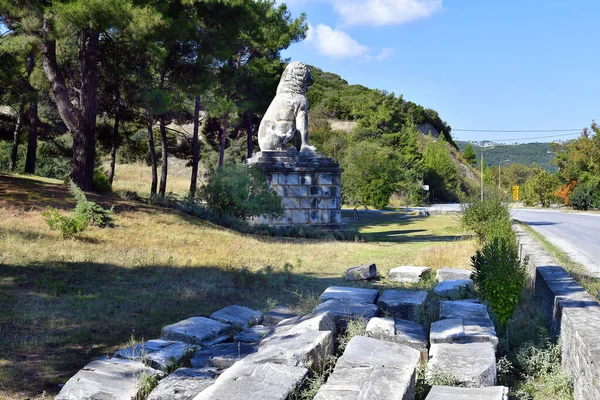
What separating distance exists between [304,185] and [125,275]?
9.37 metres

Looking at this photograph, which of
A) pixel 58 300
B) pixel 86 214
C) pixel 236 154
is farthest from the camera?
pixel 236 154

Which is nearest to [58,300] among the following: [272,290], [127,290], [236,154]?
[127,290]

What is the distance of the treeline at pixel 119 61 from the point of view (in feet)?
40.8

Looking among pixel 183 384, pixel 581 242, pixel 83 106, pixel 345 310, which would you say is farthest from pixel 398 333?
pixel 581 242

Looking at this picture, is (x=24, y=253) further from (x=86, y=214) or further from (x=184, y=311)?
(x=184, y=311)

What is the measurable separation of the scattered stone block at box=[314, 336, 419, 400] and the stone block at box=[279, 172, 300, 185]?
13.0m

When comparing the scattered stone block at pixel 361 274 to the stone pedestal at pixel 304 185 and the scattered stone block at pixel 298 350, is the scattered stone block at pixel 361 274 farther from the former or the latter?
the stone pedestal at pixel 304 185

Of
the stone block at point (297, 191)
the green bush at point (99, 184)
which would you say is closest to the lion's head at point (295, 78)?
the stone block at point (297, 191)

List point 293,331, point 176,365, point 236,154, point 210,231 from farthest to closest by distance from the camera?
point 236,154
point 210,231
point 293,331
point 176,365

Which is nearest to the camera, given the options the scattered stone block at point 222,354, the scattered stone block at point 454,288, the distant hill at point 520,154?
the scattered stone block at point 222,354

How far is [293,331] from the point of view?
5.19 meters

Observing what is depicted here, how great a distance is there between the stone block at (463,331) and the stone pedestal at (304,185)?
12.0 meters

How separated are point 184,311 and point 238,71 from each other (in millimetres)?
19964

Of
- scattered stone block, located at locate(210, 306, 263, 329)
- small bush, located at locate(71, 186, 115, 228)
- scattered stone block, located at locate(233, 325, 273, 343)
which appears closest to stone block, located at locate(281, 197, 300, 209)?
small bush, located at locate(71, 186, 115, 228)
